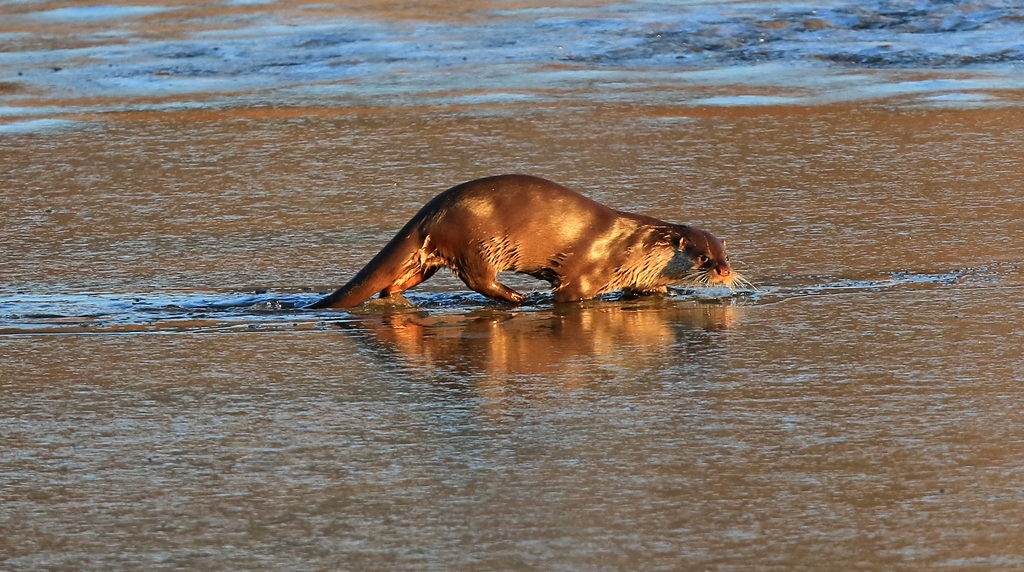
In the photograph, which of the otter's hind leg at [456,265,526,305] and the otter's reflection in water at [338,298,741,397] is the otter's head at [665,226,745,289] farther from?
the otter's hind leg at [456,265,526,305]

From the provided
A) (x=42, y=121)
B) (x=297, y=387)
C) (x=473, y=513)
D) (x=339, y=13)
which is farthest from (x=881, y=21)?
(x=473, y=513)

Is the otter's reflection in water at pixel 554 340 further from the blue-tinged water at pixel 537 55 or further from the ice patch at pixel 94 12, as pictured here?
the ice patch at pixel 94 12

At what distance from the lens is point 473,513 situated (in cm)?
311

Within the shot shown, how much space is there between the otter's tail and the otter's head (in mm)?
925

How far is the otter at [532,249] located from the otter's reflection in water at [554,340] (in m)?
→ 0.10

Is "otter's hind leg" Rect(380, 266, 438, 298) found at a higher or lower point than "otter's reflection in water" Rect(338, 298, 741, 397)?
higher

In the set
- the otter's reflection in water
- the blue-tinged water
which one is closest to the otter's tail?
the otter's reflection in water

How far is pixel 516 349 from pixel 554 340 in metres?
0.18

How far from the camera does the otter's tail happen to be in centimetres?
518

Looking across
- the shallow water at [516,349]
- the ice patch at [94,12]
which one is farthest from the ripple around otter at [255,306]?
the ice patch at [94,12]

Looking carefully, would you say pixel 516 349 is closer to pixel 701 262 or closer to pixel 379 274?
pixel 379 274

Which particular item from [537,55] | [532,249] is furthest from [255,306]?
[537,55]

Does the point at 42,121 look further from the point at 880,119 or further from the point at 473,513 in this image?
the point at 473,513

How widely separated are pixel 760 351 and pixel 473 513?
5.08ft
